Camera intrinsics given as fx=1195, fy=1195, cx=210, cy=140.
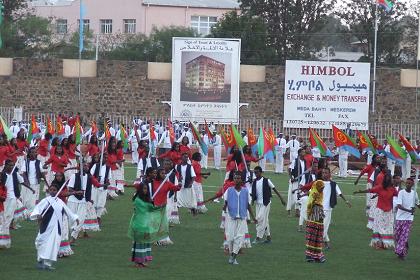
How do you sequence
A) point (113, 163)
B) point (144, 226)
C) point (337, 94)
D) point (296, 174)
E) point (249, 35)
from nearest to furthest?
1. point (144, 226)
2. point (296, 174)
3. point (113, 163)
4. point (337, 94)
5. point (249, 35)

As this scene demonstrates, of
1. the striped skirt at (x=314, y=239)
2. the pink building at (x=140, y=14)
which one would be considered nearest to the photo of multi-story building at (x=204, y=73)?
the striped skirt at (x=314, y=239)

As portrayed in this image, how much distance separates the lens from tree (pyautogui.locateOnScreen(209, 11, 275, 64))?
2613 inches

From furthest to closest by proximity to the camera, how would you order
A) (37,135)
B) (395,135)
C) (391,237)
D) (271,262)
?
(395,135)
(37,135)
(391,237)
(271,262)

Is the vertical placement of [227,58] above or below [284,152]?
above

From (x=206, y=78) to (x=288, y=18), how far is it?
20795 mm

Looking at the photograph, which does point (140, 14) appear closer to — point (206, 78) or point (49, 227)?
point (206, 78)

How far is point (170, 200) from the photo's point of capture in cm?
2328

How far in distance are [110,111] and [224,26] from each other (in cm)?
1628

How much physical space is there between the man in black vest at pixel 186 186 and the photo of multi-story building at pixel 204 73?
2383cm

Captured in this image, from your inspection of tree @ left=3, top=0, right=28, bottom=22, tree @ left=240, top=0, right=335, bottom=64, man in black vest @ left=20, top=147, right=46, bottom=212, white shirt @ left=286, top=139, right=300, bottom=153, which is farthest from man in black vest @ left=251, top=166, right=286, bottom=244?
tree @ left=3, top=0, right=28, bottom=22

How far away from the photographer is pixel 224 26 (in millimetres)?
67000

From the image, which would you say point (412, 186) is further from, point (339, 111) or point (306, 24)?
point (306, 24)

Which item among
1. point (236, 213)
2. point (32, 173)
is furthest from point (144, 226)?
point (32, 173)

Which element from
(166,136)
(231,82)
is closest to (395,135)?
(231,82)
